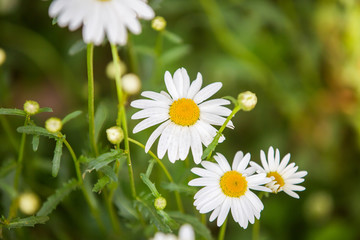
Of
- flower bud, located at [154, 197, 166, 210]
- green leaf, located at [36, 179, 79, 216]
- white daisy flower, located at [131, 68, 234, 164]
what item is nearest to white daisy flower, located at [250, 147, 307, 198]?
white daisy flower, located at [131, 68, 234, 164]

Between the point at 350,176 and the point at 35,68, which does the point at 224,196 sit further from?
the point at 35,68

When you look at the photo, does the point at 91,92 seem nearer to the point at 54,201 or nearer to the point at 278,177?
the point at 54,201

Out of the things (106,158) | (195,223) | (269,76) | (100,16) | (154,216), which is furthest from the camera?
(269,76)

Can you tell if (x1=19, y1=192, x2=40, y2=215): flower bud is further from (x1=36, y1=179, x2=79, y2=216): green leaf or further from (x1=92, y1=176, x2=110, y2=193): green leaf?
(x1=92, y1=176, x2=110, y2=193): green leaf

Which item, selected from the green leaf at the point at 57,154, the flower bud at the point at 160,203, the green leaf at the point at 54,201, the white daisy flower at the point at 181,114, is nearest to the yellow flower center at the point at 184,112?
the white daisy flower at the point at 181,114

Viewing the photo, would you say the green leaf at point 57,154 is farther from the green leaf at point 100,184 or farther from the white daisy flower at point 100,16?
the white daisy flower at point 100,16

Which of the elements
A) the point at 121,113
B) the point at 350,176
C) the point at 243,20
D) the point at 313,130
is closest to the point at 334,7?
the point at 243,20

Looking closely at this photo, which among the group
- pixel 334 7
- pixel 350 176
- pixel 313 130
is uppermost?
pixel 334 7

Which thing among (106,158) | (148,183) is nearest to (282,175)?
(148,183)
